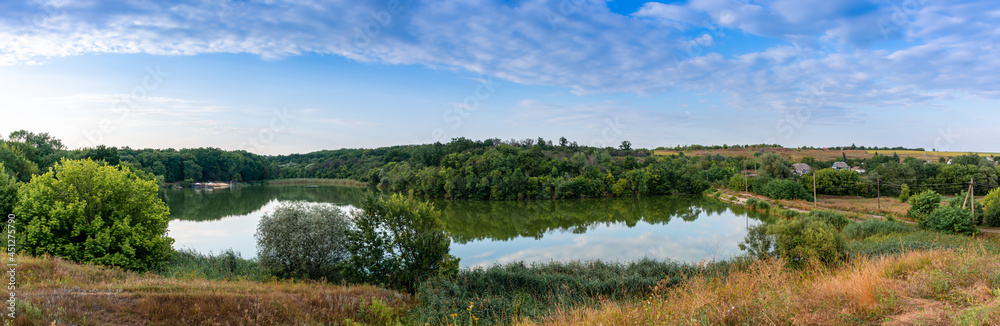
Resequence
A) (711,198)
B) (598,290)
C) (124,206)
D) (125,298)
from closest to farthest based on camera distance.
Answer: (125,298) → (598,290) → (124,206) → (711,198)

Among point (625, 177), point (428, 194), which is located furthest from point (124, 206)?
point (625, 177)

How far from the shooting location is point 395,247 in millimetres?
12367

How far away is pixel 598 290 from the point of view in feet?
35.8

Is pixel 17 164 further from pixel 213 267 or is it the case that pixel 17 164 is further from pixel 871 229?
pixel 871 229

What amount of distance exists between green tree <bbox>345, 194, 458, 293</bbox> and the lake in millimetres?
1087

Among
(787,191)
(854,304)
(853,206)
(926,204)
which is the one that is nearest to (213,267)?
(854,304)

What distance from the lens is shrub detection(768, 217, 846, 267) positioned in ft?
47.3

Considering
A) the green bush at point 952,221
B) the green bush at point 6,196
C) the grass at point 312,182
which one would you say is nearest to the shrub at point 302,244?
the green bush at point 6,196

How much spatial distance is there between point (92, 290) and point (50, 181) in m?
8.19

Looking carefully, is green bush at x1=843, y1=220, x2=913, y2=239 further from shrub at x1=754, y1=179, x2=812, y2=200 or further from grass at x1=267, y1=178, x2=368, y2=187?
grass at x1=267, y1=178, x2=368, y2=187

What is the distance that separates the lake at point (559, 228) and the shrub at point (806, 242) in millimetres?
2725

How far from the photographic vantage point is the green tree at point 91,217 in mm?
11531

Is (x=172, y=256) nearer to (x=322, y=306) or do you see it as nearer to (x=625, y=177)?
(x=322, y=306)

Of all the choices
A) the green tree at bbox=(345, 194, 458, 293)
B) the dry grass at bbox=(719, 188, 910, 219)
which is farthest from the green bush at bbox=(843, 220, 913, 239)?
the green tree at bbox=(345, 194, 458, 293)
